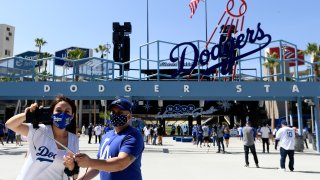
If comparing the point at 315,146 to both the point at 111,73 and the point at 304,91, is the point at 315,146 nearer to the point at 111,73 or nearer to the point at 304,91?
the point at 304,91

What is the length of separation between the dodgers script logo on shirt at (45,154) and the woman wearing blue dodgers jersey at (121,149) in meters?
0.34

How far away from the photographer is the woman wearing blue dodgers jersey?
2.64 m

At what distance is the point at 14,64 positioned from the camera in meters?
20.1

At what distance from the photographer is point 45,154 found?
3.02 meters

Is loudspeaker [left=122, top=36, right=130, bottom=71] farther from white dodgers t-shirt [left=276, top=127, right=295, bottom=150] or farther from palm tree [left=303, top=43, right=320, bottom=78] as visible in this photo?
white dodgers t-shirt [left=276, top=127, right=295, bottom=150]

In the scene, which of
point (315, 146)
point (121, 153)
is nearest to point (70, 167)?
point (121, 153)

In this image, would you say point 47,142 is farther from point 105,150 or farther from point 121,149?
point 121,149

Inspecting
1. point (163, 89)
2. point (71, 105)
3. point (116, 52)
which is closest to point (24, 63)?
point (163, 89)

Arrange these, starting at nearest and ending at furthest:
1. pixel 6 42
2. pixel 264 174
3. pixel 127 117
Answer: pixel 127 117 → pixel 264 174 → pixel 6 42

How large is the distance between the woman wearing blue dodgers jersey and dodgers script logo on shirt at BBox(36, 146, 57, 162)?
34 cm

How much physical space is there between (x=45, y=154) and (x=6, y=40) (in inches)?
4124

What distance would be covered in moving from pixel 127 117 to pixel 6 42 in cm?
10486

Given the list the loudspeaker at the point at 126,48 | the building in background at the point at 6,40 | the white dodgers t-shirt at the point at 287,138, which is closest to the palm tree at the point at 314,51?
the loudspeaker at the point at 126,48

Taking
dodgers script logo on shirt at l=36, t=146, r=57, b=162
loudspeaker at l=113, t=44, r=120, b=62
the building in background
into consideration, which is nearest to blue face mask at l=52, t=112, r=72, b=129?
Answer: dodgers script logo on shirt at l=36, t=146, r=57, b=162
